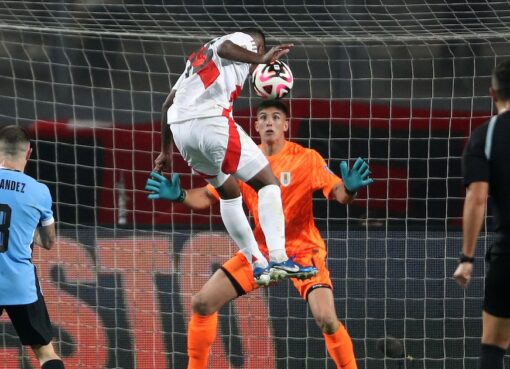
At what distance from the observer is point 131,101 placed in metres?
9.32

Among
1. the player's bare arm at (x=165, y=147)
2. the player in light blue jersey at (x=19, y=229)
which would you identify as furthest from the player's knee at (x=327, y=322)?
the player in light blue jersey at (x=19, y=229)

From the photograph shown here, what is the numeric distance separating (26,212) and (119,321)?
2364 millimetres

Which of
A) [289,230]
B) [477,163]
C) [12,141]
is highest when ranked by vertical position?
[12,141]

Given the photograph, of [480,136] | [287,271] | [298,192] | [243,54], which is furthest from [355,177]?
[480,136]

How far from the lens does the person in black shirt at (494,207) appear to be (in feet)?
18.0

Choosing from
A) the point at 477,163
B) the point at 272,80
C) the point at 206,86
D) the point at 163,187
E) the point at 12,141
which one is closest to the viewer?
the point at 477,163

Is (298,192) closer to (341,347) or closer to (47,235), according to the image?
(341,347)

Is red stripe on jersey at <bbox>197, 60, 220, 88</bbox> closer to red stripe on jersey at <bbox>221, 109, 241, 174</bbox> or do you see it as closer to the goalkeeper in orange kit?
red stripe on jersey at <bbox>221, 109, 241, 174</bbox>

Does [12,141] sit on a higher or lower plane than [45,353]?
higher

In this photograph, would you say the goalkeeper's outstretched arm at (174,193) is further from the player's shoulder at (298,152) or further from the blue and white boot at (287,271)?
the blue and white boot at (287,271)

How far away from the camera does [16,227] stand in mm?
6836

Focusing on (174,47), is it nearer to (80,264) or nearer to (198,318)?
(80,264)

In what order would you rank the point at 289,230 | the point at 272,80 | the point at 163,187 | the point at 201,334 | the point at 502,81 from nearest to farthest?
the point at 502,81, the point at 272,80, the point at 163,187, the point at 201,334, the point at 289,230

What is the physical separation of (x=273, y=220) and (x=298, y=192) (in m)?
0.91
